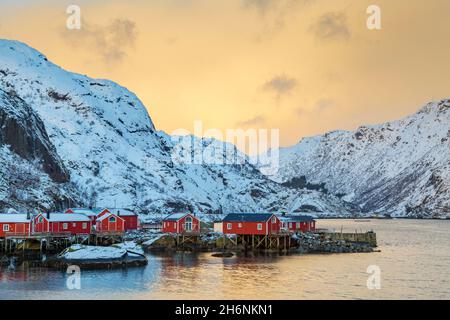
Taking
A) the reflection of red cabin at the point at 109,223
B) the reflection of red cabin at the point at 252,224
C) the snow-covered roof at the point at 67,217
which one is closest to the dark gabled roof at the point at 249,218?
the reflection of red cabin at the point at 252,224

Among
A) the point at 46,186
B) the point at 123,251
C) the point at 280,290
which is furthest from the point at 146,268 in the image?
the point at 46,186

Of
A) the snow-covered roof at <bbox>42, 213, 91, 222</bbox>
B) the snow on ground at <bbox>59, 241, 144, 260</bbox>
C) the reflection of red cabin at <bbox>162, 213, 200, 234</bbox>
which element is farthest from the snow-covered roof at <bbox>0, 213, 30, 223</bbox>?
the reflection of red cabin at <bbox>162, 213, 200, 234</bbox>

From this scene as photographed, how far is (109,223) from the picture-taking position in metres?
113

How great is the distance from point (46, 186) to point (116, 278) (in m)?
101

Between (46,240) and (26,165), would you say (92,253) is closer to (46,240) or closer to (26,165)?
(46,240)

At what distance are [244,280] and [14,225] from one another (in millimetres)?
45441

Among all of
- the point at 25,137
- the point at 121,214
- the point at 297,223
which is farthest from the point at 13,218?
the point at 25,137

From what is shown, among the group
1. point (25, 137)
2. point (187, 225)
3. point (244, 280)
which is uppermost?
point (25, 137)

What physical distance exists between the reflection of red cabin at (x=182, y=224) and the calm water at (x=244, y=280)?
18.3 metres

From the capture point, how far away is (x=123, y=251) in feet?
281

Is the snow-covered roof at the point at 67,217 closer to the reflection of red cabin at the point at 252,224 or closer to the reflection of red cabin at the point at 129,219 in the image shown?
the reflection of red cabin at the point at 129,219

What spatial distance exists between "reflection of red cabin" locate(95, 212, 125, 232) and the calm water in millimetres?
17279
